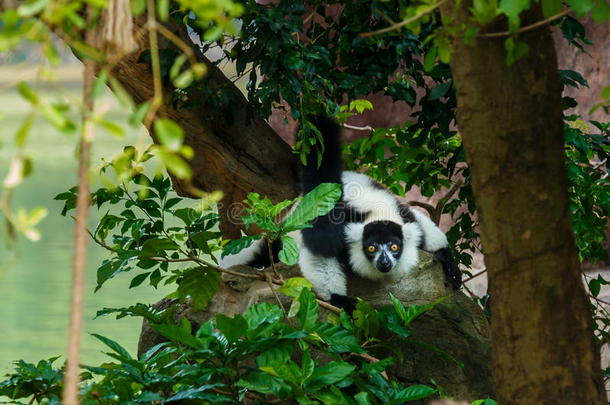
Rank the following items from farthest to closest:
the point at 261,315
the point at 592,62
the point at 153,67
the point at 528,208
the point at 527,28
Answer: the point at 592,62
the point at 261,315
the point at 528,208
the point at 527,28
the point at 153,67

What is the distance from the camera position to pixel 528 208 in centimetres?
171

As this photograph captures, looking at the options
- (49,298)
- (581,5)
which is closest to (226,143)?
(581,5)

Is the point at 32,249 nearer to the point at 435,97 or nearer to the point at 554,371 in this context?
the point at 435,97

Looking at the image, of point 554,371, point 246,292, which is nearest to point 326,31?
point 246,292

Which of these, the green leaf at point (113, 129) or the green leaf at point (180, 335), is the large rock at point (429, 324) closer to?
the green leaf at point (180, 335)

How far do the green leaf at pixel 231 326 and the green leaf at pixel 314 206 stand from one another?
0.43 meters

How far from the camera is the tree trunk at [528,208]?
1692mm

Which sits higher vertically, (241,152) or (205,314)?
(241,152)

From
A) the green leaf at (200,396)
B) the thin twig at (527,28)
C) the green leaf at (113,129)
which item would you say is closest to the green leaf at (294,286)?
the green leaf at (200,396)

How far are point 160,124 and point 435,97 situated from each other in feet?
6.62

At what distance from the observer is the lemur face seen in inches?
133

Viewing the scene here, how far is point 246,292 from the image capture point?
3.38 metres

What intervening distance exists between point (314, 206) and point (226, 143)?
0.85 meters

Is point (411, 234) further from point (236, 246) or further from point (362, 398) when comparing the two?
point (362, 398)
